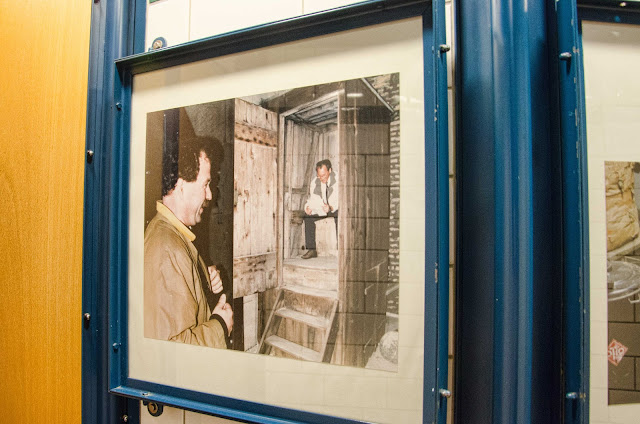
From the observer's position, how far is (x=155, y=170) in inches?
26.1

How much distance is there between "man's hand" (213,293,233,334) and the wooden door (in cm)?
2

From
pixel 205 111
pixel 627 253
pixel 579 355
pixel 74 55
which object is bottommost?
pixel 579 355

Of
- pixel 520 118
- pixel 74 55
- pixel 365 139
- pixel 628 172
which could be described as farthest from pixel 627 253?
pixel 74 55

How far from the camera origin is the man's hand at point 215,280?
2.00ft

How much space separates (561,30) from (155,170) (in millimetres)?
688

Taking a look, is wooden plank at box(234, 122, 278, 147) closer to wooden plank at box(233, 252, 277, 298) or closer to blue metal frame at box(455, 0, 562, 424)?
wooden plank at box(233, 252, 277, 298)

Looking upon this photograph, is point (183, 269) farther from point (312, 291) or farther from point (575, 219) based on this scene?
point (575, 219)

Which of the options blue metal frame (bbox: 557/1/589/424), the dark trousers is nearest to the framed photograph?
the dark trousers

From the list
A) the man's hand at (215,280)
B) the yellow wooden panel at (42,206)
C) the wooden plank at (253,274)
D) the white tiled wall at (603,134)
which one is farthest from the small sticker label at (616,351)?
the yellow wooden panel at (42,206)

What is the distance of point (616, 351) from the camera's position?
46 centimetres

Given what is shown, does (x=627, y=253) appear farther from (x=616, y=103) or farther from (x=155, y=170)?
(x=155, y=170)

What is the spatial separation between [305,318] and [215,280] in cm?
18

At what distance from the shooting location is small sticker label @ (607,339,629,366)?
1.52 feet

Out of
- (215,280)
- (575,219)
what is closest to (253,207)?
(215,280)
